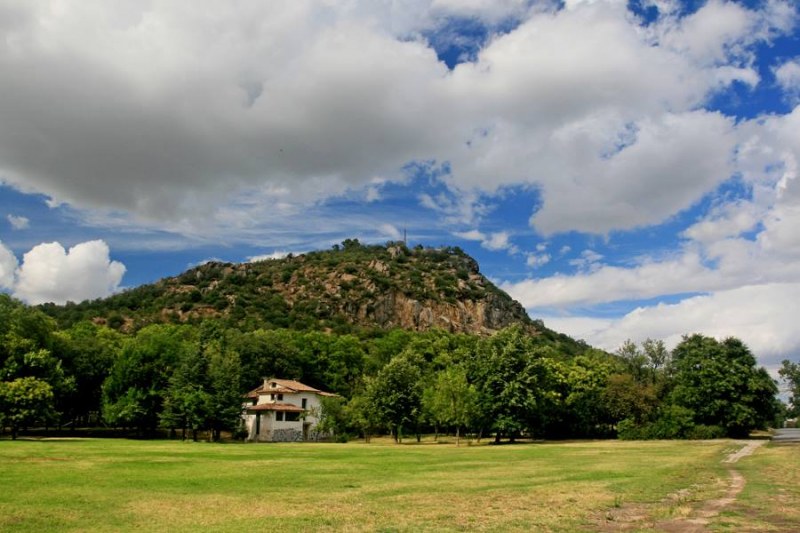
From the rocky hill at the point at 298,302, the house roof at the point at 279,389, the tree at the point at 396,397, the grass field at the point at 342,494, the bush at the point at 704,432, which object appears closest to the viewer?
the grass field at the point at 342,494

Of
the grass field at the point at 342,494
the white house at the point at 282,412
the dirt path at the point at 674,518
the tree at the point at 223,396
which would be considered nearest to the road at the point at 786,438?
the grass field at the point at 342,494

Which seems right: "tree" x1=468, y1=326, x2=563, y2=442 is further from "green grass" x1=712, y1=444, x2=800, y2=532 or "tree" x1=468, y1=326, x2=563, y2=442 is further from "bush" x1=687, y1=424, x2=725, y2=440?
"green grass" x1=712, y1=444, x2=800, y2=532

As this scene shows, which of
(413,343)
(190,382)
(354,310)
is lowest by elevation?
(190,382)

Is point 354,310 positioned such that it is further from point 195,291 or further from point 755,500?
point 755,500

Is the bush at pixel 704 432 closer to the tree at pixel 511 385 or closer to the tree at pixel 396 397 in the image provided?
the tree at pixel 511 385

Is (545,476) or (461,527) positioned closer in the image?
(461,527)

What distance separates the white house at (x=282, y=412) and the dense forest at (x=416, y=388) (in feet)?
11.9

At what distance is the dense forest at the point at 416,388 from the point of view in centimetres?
6844

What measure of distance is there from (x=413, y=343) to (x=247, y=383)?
26944 millimetres

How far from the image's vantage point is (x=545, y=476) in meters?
28.2

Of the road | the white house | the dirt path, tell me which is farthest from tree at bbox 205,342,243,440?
the road

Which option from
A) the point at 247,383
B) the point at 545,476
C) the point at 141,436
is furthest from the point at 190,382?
the point at 545,476

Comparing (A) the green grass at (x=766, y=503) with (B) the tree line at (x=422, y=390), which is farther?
(B) the tree line at (x=422, y=390)

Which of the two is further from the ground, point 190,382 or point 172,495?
point 190,382
